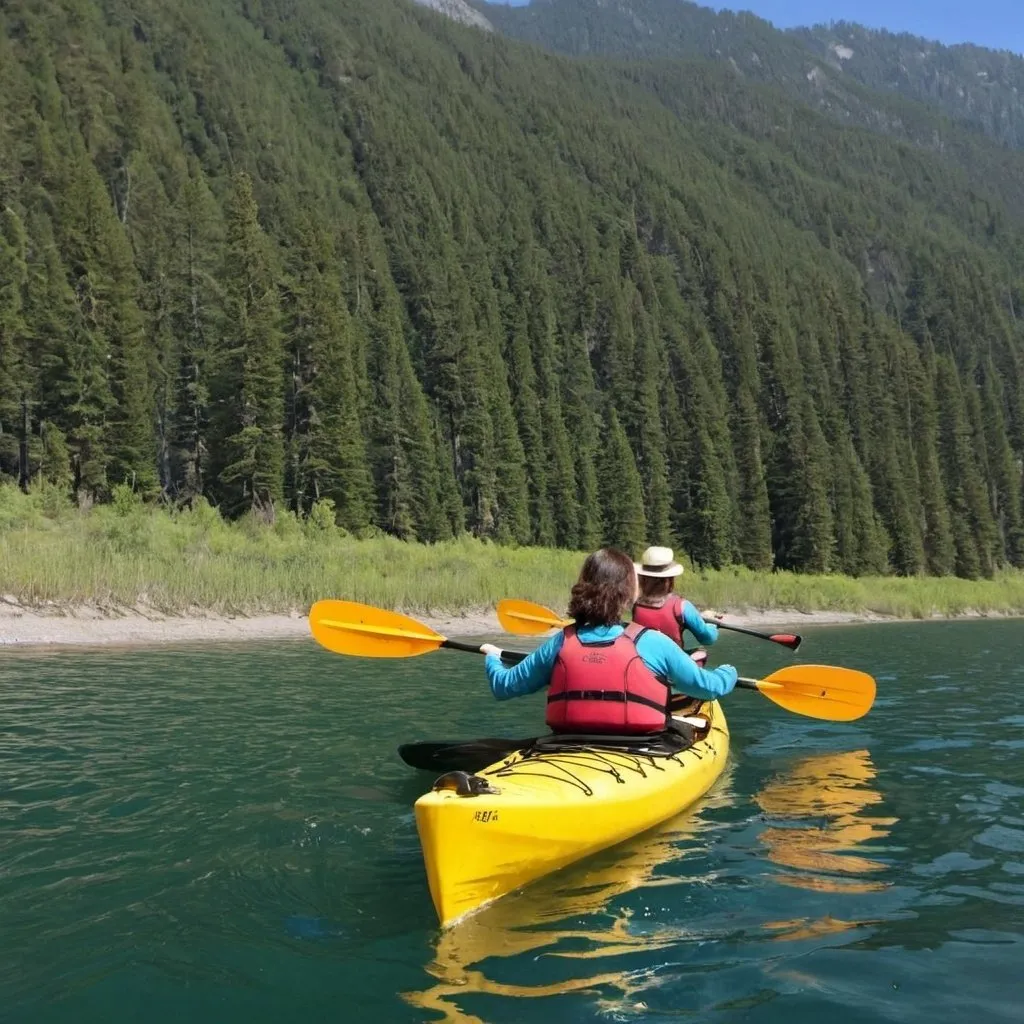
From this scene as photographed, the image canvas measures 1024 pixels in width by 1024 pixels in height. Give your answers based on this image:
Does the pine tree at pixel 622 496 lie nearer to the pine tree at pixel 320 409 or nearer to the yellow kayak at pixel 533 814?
the pine tree at pixel 320 409

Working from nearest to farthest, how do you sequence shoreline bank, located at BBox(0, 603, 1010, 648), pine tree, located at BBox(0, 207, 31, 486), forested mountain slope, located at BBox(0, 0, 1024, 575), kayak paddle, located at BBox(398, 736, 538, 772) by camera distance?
kayak paddle, located at BBox(398, 736, 538, 772), shoreline bank, located at BBox(0, 603, 1010, 648), pine tree, located at BBox(0, 207, 31, 486), forested mountain slope, located at BBox(0, 0, 1024, 575)

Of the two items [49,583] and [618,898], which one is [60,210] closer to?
[49,583]

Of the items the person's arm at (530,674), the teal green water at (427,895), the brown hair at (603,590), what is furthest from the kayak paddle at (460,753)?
the brown hair at (603,590)

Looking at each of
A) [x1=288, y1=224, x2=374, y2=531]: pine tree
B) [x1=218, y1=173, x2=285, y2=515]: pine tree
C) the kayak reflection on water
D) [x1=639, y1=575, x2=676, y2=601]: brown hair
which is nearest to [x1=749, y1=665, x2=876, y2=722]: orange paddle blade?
[x1=639, y1=575, x2=676, y2=601]: brown hair

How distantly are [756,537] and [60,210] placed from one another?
132 ft

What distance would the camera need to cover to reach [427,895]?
457 centimetres

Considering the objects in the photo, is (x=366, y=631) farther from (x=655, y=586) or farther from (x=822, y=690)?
(x=822, y=690)

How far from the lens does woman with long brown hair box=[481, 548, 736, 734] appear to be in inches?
208

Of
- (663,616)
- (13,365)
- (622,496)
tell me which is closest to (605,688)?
(663,616)

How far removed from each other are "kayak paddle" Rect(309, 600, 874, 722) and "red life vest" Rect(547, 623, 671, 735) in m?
2.26

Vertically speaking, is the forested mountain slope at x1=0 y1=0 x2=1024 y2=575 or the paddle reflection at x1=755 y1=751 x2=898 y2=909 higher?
the forested mountain slope at x1=0 y1=0 x2=1024 y2=575

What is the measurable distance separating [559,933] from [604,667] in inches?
65.2

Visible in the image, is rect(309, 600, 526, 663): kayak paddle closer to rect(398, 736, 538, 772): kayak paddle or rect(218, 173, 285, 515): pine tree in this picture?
rect(398, 736, 538, 772): kayak paddle

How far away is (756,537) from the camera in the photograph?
57.3 meters
